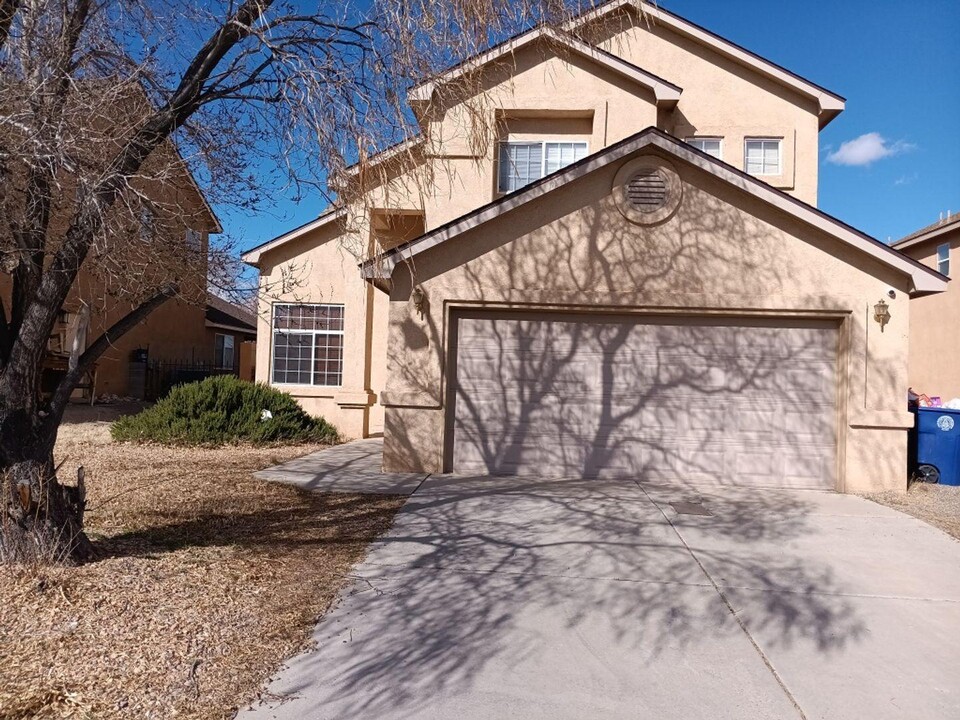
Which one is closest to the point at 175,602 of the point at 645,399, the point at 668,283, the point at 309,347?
the point at 645,399

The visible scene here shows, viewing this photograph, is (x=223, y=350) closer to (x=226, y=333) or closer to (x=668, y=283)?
(x=226, y=333)

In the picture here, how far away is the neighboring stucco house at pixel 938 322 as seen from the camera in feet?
56.4

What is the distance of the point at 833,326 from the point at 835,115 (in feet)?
24.5

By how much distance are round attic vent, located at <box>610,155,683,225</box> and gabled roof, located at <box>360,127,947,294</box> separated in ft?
0.76

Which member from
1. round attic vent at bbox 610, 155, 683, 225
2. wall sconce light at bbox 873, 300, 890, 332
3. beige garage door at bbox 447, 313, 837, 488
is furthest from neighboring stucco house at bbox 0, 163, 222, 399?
wall sconce light at bbox 873, 300, 890, 332

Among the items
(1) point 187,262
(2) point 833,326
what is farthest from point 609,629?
(2) point 833,326

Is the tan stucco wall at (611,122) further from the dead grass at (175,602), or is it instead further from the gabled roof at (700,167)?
the dead grass at (175,602)

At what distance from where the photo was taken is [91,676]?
3707 mm

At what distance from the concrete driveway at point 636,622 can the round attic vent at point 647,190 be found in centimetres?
432

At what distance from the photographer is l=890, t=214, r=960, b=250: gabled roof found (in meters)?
17.2

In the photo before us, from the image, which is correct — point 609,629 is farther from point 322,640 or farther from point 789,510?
point 789,510

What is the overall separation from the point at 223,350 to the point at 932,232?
2542 centimetres

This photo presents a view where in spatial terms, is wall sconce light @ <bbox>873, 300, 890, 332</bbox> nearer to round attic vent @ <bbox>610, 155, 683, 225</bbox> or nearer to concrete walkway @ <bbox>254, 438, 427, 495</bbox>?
round attic vent @ <bbox>610, 155, 683, 225</bbox>

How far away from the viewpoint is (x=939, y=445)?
10570mm
